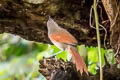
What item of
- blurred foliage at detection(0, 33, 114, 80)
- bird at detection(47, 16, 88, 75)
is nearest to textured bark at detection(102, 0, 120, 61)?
bird at detection(47, 16, 88, 75)

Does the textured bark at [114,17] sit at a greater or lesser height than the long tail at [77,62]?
greater

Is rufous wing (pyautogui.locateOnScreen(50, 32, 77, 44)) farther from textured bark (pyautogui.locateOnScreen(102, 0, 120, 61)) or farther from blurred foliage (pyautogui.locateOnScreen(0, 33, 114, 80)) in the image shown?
blurred foliage (pyautogui.locateOnScreen(0, 33, 114, 80))

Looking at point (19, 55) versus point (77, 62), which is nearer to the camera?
point (77, 62)

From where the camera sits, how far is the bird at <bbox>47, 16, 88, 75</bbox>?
156 cm

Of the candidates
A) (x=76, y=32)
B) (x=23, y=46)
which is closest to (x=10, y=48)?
(x=23, y=46)

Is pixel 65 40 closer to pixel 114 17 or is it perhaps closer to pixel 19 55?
pixel 114 17

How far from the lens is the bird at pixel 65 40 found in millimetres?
1562

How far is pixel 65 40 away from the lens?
1568 millimetres

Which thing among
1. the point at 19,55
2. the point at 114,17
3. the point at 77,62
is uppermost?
the point at 114,17

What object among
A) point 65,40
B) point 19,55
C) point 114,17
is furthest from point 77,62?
point 19,55

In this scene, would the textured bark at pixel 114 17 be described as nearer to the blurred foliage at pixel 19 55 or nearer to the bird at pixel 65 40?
the bird at pixel 65 40

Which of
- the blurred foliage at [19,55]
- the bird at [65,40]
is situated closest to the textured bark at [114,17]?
the bird at [65,40]

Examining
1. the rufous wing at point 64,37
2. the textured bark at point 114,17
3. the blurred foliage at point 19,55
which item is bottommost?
the blurred foliage at point 19,55

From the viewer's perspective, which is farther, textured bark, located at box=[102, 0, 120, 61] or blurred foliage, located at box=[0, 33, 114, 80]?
blurred foliage, located at box=[0, 33, 114, 80]
